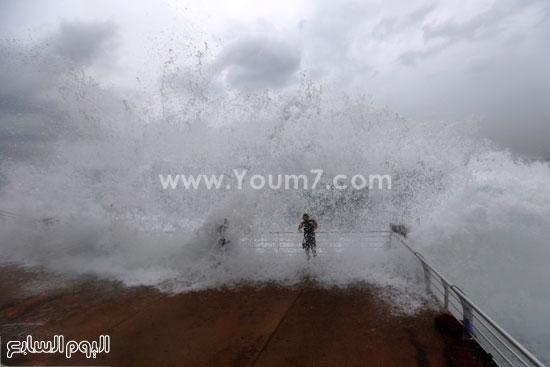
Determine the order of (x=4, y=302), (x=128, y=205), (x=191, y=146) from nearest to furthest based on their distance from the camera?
(x=4, y=302) → (x=128, y=205) → (x=191, y=146)

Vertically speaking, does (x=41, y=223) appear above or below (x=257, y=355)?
above

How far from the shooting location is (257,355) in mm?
3943

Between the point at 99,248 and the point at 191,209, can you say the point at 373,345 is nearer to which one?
the point at 191,209

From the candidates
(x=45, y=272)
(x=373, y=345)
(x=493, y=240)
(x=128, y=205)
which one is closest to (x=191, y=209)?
(x=128, y=205)

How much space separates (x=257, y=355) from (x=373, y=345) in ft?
5.88

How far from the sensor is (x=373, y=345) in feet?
13.5

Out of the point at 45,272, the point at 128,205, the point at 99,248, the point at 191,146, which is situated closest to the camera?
the point at 45,272

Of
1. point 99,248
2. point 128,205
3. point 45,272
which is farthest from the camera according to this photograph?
point 128,205

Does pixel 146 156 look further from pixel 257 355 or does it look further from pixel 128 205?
pixel 257 355

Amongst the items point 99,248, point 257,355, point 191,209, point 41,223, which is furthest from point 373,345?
point 41,223

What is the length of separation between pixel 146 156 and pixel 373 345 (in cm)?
940

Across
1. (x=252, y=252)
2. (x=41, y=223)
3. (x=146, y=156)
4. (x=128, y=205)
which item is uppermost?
(x=146, y=156)

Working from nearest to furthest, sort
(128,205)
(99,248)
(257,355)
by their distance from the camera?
(257,355), (99,248), (128,205)

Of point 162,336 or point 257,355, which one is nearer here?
point 257,355
